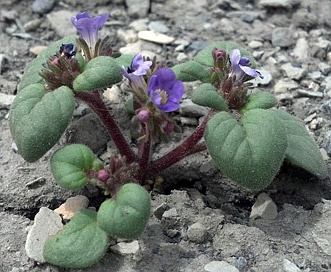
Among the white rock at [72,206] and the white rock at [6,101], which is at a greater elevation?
the white rock at [6,101]

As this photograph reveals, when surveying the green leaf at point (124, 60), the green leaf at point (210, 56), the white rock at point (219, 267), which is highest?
the green leaf at point (210, 56)

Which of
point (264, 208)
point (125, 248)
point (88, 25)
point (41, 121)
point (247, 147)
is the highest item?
point (88, 25)

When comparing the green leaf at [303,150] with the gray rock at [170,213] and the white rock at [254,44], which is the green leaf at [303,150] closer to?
the gray rock at [170,213]

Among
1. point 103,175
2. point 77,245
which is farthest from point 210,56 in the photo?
point 77,245

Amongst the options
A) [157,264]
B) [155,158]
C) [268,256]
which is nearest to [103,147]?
[155,158]

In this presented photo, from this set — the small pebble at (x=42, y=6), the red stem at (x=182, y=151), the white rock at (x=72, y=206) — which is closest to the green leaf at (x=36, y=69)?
the white rock at (x=72, y=206)

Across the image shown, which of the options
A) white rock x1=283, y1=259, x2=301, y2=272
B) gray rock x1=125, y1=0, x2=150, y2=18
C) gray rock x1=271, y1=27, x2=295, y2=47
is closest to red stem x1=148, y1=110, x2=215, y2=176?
white rock x1=283, y1=259, x2=301, y2=272

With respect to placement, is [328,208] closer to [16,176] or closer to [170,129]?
[170,129]

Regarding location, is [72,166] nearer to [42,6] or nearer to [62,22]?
[62,22]
